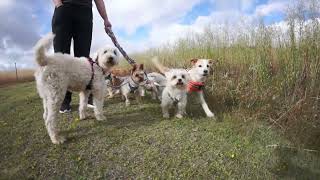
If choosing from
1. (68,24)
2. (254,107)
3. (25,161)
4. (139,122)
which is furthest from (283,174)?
(68,24)

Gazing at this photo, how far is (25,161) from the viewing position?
500cm

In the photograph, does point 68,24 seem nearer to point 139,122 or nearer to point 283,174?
point 139,122

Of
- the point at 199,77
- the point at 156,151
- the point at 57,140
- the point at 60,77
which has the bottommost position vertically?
the point at 156,151

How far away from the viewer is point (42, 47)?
4.78m

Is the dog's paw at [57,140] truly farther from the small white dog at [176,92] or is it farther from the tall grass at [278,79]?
the tall grass at [278,79]

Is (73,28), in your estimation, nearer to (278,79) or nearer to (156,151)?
(156,151)

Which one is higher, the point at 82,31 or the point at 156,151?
the point at 82,31

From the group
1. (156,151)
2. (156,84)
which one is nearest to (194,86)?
(156,84)

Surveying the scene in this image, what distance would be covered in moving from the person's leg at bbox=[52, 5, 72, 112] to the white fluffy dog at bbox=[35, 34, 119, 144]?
0.55 meters

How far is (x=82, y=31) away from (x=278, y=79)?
3.57 meters

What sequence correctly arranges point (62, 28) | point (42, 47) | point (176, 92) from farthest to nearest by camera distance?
point (176, 92) < point (62, 28) < point (42, 47)

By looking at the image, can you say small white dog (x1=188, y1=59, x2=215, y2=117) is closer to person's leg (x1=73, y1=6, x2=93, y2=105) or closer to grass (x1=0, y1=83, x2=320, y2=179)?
grass (x1=0, y1=83, x2=320, y2=179)

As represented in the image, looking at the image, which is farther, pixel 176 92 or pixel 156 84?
pixel 156 84

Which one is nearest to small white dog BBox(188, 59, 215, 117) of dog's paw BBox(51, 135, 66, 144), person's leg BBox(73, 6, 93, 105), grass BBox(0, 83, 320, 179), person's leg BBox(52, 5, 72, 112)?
grass BBox(0, 83, 320, 179)
